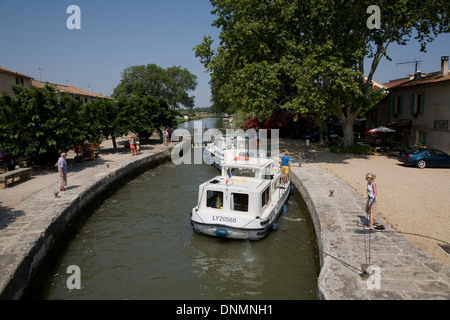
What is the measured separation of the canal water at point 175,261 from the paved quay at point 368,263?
1.08 metres

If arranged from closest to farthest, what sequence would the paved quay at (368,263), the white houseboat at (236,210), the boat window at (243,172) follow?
the paved quay at (368,263), the white houseboat at (236,210), the boat window at (243,172)

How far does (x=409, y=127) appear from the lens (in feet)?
80.8

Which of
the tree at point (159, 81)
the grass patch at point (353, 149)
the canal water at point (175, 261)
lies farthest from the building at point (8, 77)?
the tree at point (159, 81)

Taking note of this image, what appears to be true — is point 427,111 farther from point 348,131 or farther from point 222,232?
point 222,232

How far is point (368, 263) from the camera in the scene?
6.89 meters

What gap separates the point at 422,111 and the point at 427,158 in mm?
6428

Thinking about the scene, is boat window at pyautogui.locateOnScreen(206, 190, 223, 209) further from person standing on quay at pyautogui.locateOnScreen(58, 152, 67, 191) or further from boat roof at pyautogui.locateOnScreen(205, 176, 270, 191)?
person standing on quay at pyautogui.locateOnScreen(58, 152, 67, 191)

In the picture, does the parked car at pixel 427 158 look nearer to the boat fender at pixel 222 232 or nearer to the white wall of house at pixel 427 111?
the white wall of house at pixel 427 111

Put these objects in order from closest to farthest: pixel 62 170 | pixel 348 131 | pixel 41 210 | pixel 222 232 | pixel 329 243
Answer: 1. pixel 329 243
2. pixel 222 232
3. pixel 41 210
4. pixel 62 170
5. pixel 348 131

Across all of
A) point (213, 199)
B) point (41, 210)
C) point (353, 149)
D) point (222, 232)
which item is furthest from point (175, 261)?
point (353, 149)

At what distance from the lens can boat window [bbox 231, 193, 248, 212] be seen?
406 inches

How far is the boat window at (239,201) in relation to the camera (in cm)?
1032

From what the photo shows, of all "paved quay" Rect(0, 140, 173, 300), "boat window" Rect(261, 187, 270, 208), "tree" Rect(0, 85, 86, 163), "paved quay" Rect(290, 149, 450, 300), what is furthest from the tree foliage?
"paved quay" Rect(290, 149, 450, 300)
